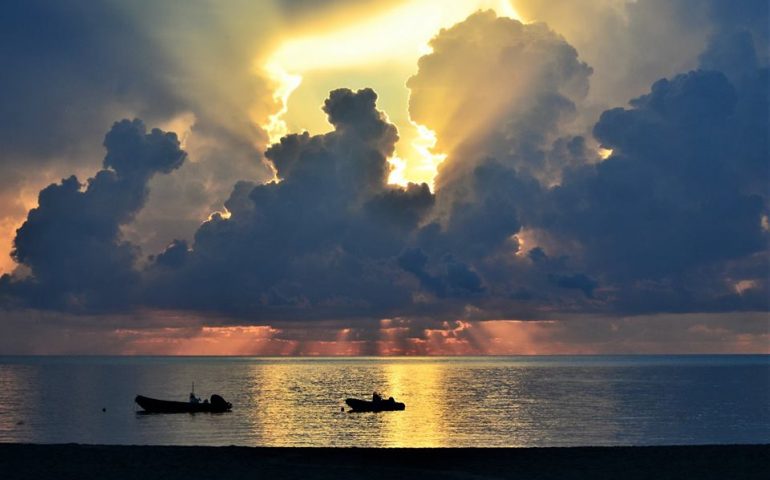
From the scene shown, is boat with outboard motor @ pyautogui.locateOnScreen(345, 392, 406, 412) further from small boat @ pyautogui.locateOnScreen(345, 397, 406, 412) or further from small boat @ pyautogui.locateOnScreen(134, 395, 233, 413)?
small boat @ pyautogui.locateOnScreen(134, 395, 233, 413)

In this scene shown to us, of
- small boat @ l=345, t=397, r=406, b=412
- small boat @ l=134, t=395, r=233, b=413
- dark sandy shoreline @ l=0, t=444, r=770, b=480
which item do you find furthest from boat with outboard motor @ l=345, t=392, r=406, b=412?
dark sandy shoreline @ l=0, t=444, r=770, b=480

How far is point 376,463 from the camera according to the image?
44.6 metres

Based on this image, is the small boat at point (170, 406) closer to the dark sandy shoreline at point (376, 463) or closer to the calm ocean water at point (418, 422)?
the calm ocean water at point (418, 422)

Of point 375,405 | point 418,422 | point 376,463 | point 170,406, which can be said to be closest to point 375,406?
point 375,405

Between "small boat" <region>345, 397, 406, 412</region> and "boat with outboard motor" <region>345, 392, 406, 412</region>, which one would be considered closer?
"boat with outboard motor" <region>345, 392, 406, 412</region>

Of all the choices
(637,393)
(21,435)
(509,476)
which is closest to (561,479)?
(509,476)

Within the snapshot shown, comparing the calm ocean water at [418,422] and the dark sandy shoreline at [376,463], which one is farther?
the calm ocean water at [418,422]

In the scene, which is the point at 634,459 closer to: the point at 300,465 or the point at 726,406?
the point at 300,465

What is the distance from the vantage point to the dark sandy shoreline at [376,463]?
40031mm

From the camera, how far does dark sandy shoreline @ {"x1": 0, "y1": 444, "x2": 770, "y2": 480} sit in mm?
40031

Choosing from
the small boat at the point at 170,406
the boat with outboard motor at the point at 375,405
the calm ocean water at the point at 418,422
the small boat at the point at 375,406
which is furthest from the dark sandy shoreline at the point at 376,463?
the small boat at the point at 375,406

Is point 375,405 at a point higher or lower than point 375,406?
higher

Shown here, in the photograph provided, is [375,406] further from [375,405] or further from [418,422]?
[418,422]

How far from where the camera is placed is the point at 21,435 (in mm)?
80250
